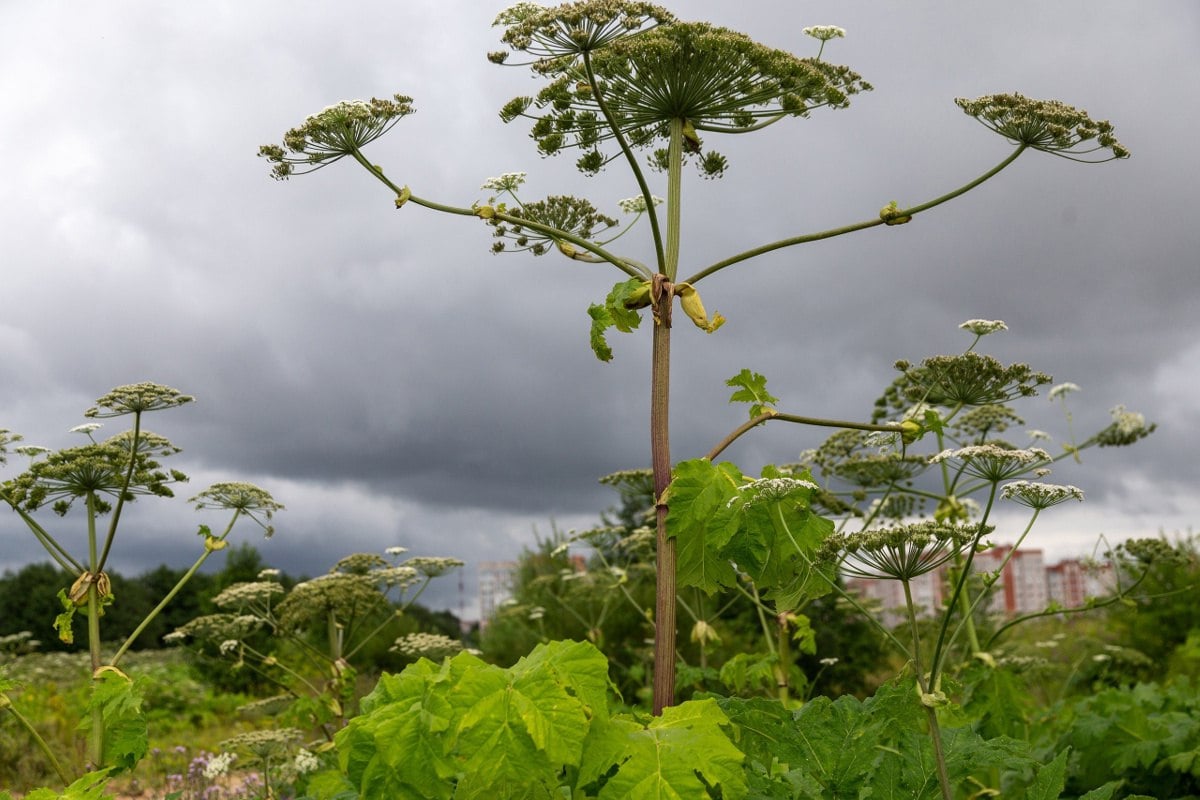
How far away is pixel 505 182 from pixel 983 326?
2.89 m

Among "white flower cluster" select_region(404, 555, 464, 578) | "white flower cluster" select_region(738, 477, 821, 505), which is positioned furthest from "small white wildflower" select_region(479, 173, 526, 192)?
"white flower cluster" select_region(404, 555, 464, 578)

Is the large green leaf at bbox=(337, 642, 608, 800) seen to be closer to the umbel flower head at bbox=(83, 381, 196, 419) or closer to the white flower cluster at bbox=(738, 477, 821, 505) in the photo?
the white flower cluster at bbox=(738, 477, 821, 505)

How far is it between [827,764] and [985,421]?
14.3 feet

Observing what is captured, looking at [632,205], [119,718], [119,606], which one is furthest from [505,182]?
[119,606]

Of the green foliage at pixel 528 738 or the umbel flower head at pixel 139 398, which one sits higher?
the umbel flower head at pixel 139 398

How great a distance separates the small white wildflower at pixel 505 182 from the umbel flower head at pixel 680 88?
0.26 metres

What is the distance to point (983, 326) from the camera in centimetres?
582

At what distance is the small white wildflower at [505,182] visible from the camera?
15.3 ft

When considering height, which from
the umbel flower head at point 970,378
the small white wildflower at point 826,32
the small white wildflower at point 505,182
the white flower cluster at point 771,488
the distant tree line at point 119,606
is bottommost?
the distant tree line at point 119,606

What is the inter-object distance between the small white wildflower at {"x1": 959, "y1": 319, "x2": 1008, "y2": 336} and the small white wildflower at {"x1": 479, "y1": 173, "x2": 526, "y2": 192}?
2769 millimetres

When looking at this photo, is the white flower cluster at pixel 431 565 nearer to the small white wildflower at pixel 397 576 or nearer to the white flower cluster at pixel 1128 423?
the small white wildflower at pixel 397 576

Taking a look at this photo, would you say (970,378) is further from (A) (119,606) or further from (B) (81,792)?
(A) (119,606)

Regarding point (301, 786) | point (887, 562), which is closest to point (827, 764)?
point (887, 562)

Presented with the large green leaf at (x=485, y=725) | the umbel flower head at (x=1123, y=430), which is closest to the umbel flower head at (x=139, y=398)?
the large green leaf at (x=485, y=725)
